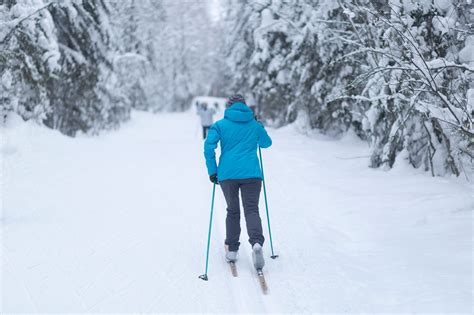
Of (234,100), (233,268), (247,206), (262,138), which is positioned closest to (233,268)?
(233,268)

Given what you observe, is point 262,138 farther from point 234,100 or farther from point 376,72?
point 376,72

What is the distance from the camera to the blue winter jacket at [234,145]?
16.8 feet

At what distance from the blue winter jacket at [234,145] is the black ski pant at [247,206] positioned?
0.09 metres

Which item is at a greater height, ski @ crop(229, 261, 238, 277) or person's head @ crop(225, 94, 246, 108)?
person's head @ crop(225, 94, 246, 108)

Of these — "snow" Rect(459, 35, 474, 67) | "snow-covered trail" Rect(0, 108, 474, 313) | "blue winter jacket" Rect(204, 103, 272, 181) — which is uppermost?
"snow" Rect(459, 35, 474, 67)

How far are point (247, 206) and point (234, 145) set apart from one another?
695mm

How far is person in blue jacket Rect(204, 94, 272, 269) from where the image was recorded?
16.8 ft

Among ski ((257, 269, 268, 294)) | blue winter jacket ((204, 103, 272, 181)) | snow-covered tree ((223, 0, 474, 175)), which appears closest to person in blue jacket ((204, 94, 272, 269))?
blue winter jacket ((204, 103, 272, 181))

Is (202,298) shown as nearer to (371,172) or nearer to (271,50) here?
(371,172)

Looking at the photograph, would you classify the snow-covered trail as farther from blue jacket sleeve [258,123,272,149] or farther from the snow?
the snow

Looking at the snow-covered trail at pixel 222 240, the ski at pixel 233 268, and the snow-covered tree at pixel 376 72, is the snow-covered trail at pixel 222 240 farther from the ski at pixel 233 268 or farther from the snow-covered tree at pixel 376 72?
the snow-covered tree at pixel 376 72

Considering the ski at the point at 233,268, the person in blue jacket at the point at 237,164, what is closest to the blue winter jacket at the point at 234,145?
the person in blue jacket at the point at 237,164

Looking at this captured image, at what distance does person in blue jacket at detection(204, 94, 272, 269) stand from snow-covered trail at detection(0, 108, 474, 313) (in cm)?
59

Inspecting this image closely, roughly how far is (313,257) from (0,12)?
954cm
